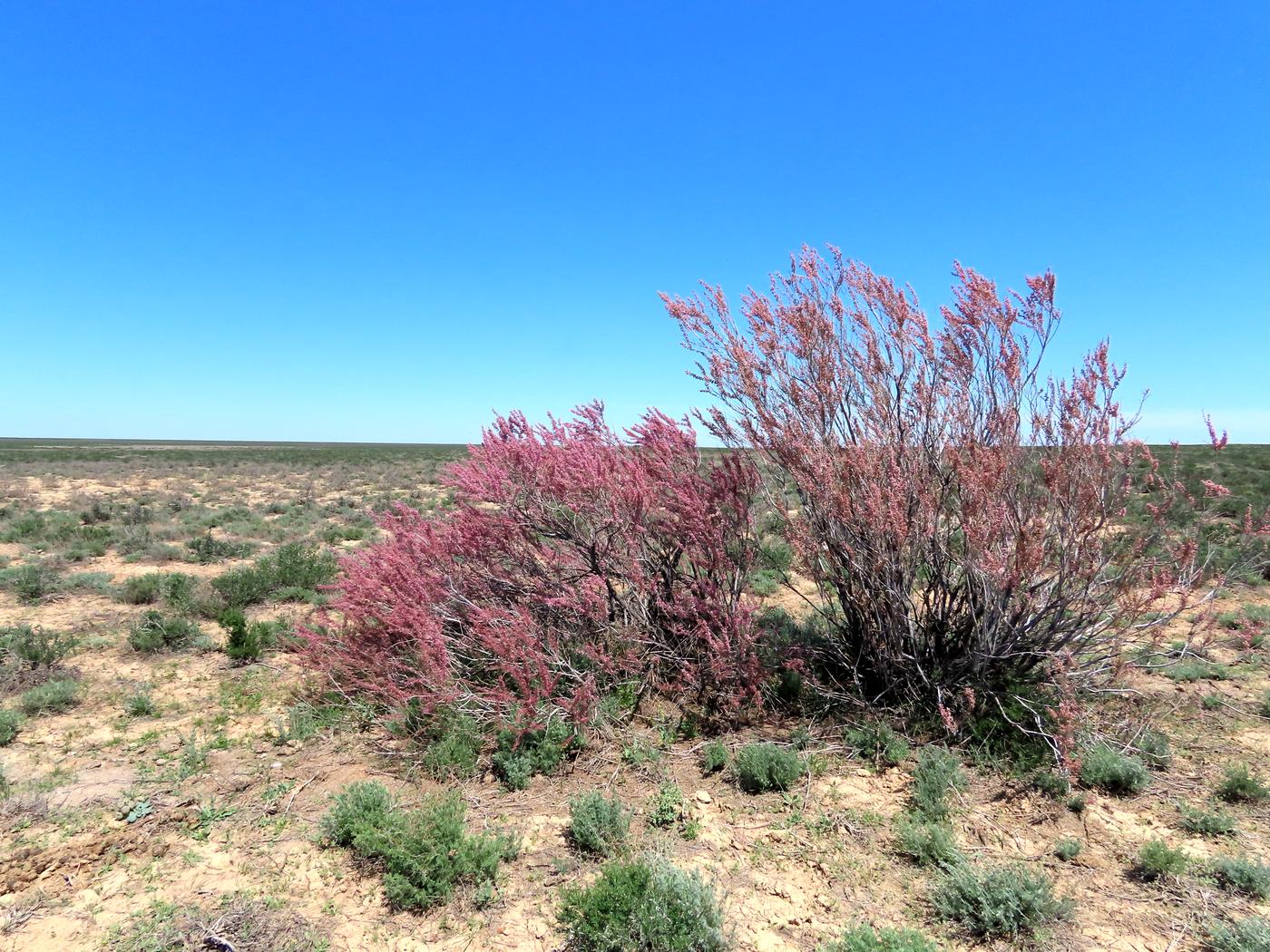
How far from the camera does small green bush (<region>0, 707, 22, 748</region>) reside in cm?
427

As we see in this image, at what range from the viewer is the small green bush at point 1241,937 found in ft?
7.76

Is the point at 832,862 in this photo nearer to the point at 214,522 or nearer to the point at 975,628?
the point at 975,628

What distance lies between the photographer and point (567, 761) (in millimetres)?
4047

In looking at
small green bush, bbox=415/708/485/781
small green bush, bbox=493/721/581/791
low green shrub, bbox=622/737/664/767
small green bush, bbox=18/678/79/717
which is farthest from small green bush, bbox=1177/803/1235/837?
small green bush, bbox=18/678/79/717

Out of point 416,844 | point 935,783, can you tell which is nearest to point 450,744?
point 416,844

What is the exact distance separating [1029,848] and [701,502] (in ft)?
8.47

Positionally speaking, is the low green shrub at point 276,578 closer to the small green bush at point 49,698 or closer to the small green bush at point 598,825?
the small green bush at point 49,698

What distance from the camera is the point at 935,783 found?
351 centimetres

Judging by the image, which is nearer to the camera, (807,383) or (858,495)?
(858,495)

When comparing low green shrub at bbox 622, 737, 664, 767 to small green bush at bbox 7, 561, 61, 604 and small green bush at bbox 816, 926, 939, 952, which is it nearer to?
small green bush at bbox 816, 926, 939, 952

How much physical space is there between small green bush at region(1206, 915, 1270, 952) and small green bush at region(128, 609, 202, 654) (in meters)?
7.56

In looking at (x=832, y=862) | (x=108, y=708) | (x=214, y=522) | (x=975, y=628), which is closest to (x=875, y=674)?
(x=975, y=628)

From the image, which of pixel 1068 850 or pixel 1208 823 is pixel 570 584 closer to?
pixel 1068 850

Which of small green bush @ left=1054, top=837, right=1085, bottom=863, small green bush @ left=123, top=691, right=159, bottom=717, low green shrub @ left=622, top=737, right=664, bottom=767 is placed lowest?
small green bush @ left=123, top=691, right=159, bottom=717
